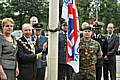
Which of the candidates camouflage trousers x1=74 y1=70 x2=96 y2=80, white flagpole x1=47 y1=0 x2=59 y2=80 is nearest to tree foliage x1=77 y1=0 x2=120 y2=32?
camouflage trousers x1=74 y1=70 x2=96 y2=80

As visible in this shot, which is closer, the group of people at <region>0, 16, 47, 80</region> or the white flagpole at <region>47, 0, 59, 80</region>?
the group of people at <region>0, 16, 47, 80</region>

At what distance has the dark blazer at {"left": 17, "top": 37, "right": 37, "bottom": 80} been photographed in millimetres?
6113

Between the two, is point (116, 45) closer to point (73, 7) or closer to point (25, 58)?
point (73, 7)

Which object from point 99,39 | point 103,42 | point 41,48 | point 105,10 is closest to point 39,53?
point 41,48

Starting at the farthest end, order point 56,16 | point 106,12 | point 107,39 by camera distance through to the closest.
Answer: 1. point 106,12
2. point 107,39
3. point 56,16

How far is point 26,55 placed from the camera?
6125mm

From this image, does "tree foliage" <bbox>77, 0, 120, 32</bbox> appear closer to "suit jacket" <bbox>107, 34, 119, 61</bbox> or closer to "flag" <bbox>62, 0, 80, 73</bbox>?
"suit jacket" <bbox>107, 34, 119, 61</bbox>

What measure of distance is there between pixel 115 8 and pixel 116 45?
108 feet

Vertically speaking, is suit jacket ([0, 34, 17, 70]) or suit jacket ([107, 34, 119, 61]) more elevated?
suit jacket ([0, 34, 17, 70])

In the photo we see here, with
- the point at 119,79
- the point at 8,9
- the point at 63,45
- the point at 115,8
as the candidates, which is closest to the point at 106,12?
the point at 115,8

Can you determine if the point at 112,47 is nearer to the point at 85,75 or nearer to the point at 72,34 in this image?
the point at 85,75

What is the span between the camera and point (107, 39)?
8.48 metres

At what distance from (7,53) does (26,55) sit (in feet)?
2.27

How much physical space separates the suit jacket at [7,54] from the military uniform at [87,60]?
1.66 m
